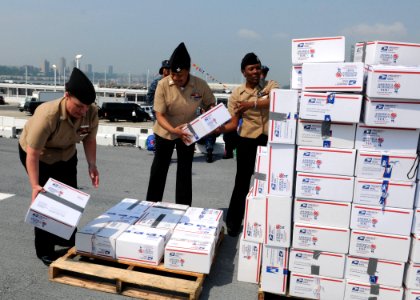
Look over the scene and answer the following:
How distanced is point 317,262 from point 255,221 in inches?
24.1

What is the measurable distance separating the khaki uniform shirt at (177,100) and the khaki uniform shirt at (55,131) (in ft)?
2.61

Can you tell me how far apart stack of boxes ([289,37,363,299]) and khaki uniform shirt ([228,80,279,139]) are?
109 centimetres

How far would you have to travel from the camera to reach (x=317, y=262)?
2.78m

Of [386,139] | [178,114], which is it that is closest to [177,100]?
[178,114]

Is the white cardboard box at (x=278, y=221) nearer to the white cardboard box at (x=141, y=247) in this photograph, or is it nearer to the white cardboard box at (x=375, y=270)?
the white cardboard box at (x=375, y=270)

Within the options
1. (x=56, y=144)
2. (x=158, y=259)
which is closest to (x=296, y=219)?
(x=158, y=259)

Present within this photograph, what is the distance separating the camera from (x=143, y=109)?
31.1 m

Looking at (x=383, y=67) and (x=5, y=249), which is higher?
(x=383, y=67)

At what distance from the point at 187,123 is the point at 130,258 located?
5.00ft

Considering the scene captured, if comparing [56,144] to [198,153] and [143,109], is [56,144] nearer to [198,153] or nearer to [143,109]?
[198,153]

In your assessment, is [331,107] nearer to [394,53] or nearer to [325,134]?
[325,134]

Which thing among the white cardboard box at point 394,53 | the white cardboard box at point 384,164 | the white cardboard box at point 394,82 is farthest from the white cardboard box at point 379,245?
the white cardboard box at point 394,53

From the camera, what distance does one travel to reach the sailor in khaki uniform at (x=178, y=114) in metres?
3.79

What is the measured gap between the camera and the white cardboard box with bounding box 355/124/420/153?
255 cm
